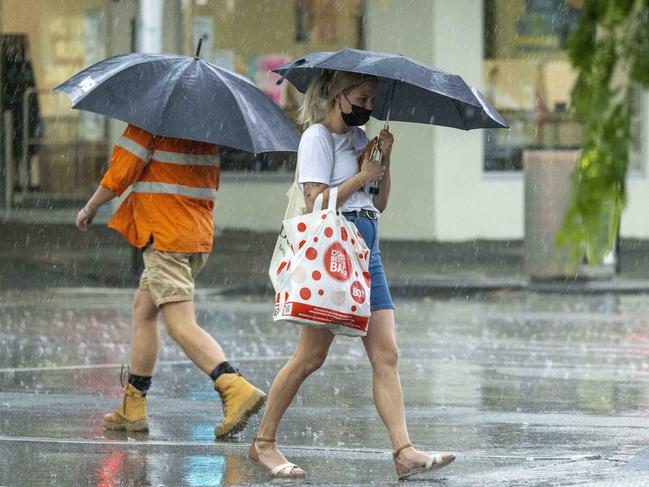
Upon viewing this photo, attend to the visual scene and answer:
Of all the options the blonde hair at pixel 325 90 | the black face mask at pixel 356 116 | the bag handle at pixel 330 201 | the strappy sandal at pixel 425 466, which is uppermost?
the blonde hair at pixel 325 90

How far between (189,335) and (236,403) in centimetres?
41

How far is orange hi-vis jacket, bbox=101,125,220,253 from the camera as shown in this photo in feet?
25.7

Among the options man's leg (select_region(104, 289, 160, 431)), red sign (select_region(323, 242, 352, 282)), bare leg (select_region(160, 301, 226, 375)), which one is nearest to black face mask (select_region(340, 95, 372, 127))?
red sign (select_region(323, 242, 352, 282))

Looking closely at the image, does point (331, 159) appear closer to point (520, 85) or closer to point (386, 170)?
point (386, 170)

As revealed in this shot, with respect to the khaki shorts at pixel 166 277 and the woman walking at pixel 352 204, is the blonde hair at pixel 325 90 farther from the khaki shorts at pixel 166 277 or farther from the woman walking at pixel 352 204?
the khaki shorts at pixel 166 277

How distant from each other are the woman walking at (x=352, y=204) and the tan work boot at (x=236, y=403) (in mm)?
889

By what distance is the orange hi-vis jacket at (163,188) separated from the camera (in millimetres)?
7820

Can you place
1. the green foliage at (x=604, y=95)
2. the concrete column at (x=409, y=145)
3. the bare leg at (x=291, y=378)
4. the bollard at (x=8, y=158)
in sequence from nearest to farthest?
the green foliage at (x=604, y=95)
the bare leg at (x=291, y=378)
the concrete column at (x=409, y=145)
the bollard at (x=8, y=158)

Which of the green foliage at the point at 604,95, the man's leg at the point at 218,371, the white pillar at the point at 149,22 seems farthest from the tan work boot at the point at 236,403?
the white pillar at the point at 149,22

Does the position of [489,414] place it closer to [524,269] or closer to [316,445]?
[316,445]

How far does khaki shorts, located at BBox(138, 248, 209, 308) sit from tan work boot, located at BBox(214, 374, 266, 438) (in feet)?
1.49

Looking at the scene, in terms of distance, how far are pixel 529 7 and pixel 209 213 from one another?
15044 millimetres

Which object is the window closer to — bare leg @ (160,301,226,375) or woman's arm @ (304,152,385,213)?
bare leg @ (160,301,226,375)

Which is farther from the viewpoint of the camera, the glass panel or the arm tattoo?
the glass panel
